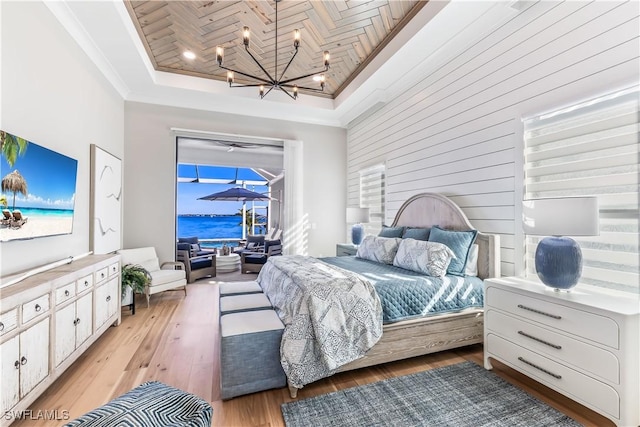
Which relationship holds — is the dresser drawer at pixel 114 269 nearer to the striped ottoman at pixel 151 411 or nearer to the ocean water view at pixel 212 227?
the striped ottoman at pixel 151 411

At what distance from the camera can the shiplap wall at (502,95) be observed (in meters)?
2.11

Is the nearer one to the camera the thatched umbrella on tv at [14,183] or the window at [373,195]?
the thatched umbrella on tv at [14,183]

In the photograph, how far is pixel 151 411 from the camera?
4.09ft

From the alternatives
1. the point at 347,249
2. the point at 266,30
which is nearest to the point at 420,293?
the point at 347,249

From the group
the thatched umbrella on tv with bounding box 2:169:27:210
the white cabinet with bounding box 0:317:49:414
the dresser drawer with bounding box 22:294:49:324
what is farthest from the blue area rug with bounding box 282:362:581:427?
the thatched umbrella on tv with bounding box 2:169:27:210

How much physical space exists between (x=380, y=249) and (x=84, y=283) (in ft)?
9.85

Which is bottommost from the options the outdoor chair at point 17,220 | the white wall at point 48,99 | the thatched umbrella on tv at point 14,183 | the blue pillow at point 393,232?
the blue pillow at point 393,232

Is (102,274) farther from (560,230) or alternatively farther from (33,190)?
(560,230)

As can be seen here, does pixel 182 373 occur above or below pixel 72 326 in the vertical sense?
below

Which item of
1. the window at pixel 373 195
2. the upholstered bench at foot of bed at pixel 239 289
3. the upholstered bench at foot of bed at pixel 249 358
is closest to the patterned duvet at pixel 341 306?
the upholstered bench at foot of bed at pixel 249 358

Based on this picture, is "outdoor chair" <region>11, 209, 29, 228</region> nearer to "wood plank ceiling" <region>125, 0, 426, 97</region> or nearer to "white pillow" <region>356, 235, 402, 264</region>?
"wood plank ceiling" <region>125, 0, 426, 97</region>

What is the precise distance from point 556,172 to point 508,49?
131 cm

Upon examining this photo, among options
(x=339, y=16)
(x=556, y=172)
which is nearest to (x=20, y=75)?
(x=339, y=16)

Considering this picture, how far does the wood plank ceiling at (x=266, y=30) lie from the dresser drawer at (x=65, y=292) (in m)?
2.78
